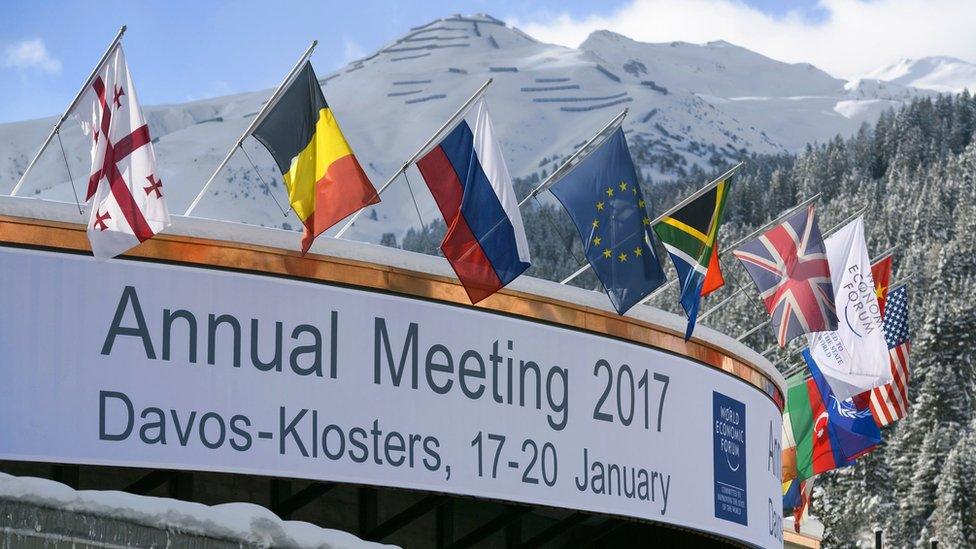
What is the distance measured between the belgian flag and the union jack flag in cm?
803

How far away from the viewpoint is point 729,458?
23.6m

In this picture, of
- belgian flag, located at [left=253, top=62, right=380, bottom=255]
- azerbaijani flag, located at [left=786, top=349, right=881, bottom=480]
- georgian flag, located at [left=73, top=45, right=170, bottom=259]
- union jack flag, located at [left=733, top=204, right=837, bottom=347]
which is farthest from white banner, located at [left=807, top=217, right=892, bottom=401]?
georgian flag, located at [left=73, top=45, right=170, bottom=259]

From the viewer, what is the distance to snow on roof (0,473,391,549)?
36.8 ft

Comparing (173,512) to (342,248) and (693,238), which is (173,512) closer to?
(342,248)

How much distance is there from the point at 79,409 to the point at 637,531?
384 inches

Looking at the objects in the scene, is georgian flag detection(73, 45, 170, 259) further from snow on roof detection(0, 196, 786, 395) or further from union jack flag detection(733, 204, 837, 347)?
union jack flag detection(733, 204, 837, 347)

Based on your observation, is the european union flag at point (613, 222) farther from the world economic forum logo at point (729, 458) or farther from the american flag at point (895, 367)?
the american flag at point (895, 367)

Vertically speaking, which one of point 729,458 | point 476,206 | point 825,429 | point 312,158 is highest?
point 312,158

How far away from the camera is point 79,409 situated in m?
17.9

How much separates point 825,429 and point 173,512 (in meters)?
18.9

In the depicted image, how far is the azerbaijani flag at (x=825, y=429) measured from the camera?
28.9 meters

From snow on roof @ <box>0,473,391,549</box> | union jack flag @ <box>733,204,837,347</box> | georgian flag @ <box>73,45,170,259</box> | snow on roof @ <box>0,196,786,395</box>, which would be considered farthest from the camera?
union jack flag @ <box>733,204,837,347</box>

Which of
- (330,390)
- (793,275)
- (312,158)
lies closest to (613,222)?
(312,158)

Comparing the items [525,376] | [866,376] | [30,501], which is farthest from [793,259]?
[30,501]
